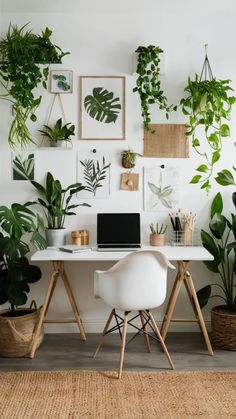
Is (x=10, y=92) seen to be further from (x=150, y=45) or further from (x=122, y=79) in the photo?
(x=150, y=45)

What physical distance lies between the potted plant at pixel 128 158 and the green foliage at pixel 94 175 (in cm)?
16

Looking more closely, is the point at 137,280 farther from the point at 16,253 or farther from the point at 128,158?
the point at 128,158

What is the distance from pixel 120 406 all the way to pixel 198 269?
1587 mm

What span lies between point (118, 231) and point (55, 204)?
21.4 inches

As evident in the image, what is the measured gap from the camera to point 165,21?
3.78 metres

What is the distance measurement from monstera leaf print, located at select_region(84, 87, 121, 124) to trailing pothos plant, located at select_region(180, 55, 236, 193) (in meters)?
0.55

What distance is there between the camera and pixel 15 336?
3303 millimetres

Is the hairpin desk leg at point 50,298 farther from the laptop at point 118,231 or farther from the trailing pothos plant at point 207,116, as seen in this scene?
the trailing pothos plant at point 207,116

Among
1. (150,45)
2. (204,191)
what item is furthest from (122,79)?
(204,191)

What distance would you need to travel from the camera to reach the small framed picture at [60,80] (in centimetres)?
378

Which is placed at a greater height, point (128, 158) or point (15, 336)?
point (128, 158)

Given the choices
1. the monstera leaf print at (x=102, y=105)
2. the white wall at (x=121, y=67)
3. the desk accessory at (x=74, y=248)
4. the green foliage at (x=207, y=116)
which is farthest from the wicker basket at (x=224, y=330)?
the monstera leaf print at (x=102, y=105)

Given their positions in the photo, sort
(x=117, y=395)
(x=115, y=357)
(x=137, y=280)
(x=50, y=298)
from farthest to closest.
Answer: (x=50, y=298), (x=115, y=357), (x=137, y=280), (x=117, y=395)

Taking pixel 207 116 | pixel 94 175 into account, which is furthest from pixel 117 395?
pixel 207 116
